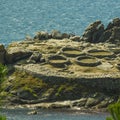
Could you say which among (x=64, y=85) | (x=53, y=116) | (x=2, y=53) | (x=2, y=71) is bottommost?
(x=53, y=116)

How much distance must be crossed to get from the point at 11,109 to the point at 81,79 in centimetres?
1879

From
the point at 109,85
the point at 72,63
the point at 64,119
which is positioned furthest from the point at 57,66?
the point at 64,119

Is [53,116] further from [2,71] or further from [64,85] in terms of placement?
[2,71]

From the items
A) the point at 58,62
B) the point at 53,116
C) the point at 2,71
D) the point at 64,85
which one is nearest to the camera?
the point at 2,71

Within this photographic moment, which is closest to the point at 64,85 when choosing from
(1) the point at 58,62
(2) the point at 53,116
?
(1) the point at 58,62

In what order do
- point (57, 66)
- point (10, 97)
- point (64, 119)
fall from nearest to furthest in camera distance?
point (64, 119), point (10, 97), point (57, 66)

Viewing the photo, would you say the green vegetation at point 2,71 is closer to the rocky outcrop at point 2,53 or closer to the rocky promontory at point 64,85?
the rocky promontory at point 64,85

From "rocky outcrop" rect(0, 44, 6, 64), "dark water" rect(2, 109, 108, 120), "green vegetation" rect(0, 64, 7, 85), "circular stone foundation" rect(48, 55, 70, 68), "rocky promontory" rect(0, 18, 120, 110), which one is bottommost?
"dark water" rect(2, 109, 108, 120)

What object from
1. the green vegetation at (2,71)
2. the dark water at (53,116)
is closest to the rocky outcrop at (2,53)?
the dark water at (53,116)

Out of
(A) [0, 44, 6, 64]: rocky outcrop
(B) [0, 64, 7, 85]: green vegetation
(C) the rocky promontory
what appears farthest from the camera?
(A) [0, 44, 6, 64]: rocky outcrop

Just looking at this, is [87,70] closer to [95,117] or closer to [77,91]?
[77,91]

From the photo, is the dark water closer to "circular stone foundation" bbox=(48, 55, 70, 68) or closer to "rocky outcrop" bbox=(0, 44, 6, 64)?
"circular stone foundation" bbox=(48, 55, 70, 68)

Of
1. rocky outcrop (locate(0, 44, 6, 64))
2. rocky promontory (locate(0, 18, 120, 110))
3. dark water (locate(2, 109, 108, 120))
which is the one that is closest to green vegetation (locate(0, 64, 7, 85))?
dark water (locate(2, 109, 108, 120))

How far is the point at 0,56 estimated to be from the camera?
197750 millimetres
